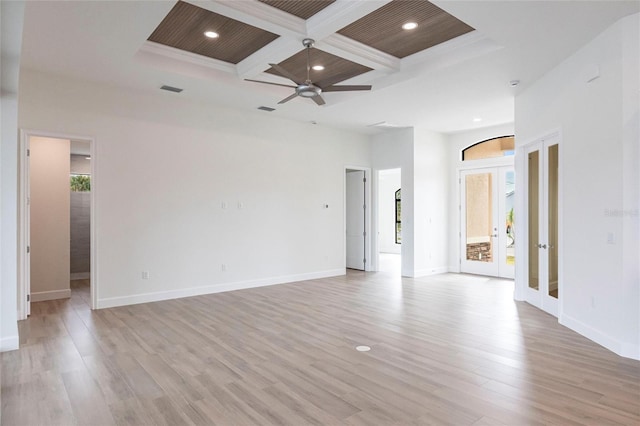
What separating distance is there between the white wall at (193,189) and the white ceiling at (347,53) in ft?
1.31

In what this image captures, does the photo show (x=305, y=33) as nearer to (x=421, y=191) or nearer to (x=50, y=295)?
(x=421, y=191)

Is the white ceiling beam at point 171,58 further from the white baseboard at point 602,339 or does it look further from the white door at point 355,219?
the white baseboard at point 602,339

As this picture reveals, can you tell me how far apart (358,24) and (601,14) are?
7.65 ft

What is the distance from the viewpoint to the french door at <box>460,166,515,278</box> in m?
8.17

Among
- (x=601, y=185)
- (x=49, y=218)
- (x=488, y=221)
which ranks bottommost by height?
(x=488, y=221)

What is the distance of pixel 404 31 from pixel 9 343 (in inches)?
210

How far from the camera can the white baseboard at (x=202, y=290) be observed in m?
5.73

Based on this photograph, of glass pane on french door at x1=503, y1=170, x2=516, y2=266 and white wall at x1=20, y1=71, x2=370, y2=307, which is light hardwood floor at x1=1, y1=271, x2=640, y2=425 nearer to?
white wall at x1=20, y1=71, x2=370, y2=307

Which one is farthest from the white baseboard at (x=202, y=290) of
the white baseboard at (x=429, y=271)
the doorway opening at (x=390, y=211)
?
A: the doorway opening at (x=390, y=211)

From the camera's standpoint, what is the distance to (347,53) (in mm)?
4883

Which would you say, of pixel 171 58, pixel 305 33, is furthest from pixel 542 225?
pixel 171 58

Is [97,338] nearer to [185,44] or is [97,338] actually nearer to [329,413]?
[329,413]

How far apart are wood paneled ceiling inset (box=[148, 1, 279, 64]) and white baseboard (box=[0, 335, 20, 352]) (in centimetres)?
361

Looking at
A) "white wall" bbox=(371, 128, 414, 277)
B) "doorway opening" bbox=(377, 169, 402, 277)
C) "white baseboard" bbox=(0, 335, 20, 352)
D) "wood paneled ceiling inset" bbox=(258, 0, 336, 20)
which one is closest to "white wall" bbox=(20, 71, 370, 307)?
"white wall" bbox=(371, 128, 414, 277)
